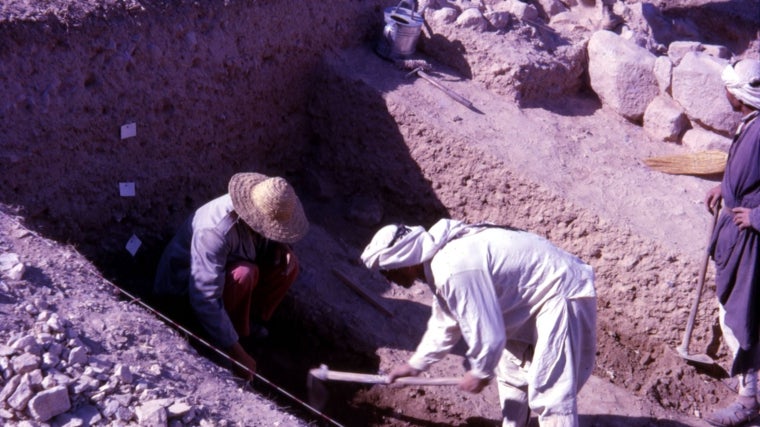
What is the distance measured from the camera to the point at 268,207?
13.3 ft

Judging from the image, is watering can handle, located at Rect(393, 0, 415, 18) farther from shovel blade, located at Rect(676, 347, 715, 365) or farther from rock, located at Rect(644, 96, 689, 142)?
shovel blade, located at Rect(676, 347, 715, 365)

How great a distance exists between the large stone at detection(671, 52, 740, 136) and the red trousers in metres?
3.20

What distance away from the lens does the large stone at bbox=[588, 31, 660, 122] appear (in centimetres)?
620

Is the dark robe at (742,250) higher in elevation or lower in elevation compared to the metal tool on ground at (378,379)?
higher

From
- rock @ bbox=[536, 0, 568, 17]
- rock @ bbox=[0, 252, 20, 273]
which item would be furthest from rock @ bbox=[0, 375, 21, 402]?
rock @ bbox=[536, 0, 568, 17]

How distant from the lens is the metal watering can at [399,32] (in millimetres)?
6000

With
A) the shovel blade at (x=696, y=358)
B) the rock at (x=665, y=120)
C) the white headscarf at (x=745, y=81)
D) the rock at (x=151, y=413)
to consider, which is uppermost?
the white headscarf at (x=745, y=81)

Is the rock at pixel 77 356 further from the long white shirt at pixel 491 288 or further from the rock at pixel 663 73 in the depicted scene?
the rock at pixel 663 73

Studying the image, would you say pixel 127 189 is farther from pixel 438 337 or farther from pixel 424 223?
pixel 438 337

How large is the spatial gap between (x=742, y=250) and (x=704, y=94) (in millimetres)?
1950

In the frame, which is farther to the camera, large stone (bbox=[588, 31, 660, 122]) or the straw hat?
large stone (bbox=[588, 31, 660, 122])

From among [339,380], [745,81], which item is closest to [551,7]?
[745,81]

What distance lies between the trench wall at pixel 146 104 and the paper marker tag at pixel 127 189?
1 cm

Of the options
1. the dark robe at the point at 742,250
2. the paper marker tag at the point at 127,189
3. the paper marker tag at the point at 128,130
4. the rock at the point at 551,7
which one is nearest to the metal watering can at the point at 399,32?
the rock at the point at 551,7
